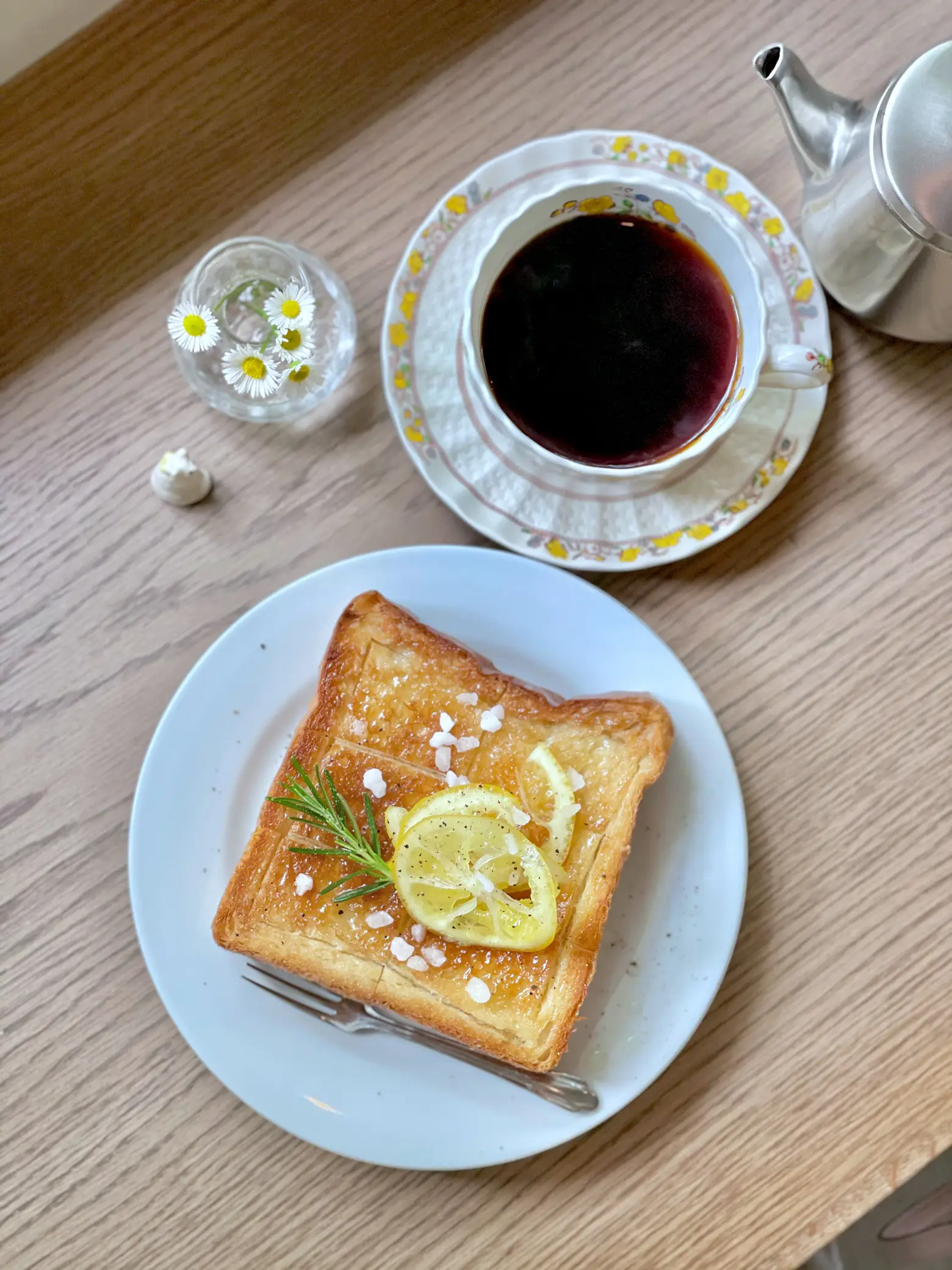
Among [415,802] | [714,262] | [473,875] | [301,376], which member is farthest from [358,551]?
[714,262]

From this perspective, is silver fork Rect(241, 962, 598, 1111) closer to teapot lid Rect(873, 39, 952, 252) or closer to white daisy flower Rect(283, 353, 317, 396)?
white daisy flower Rect(283, 353, 317, 396)

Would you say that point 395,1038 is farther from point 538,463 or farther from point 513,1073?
point 538,463

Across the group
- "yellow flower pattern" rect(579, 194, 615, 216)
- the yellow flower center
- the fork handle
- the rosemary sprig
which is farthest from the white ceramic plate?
"yellow flower pattern" rect(579, 194, 615, 216)

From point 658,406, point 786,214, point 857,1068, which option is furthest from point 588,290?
point 857,1068

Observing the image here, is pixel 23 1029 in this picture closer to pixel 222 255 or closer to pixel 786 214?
pixel 222 255

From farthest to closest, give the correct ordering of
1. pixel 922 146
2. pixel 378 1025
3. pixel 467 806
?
pixel 378 1025, pixel 467 806, pixel 922 146
